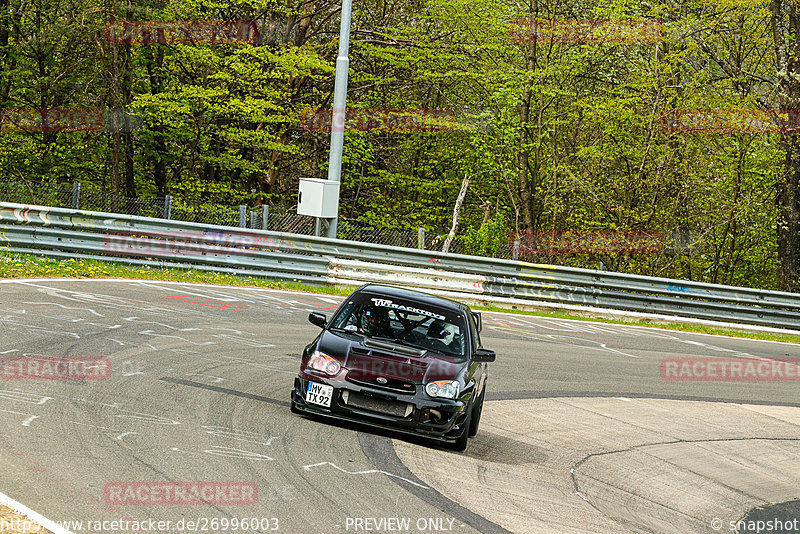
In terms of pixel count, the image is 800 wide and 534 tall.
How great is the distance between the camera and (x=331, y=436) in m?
8.21

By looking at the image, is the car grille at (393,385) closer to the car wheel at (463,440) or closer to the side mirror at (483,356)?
the car wheel at (463,440)

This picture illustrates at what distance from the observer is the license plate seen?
8.48 m

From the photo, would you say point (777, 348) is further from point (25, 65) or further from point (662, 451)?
point (25, 65)

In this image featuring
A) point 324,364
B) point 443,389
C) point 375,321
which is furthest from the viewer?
point 375,321

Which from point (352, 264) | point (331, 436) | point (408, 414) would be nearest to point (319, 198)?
point (352, 264)

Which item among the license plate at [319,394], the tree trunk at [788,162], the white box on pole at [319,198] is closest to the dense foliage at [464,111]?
the tree trunk at [788,162]

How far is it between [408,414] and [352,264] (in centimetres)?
1116

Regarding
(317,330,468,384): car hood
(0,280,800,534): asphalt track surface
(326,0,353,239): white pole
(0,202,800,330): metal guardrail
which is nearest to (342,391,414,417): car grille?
(317,330,468,384): car hood

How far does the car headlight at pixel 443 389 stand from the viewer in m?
8.44

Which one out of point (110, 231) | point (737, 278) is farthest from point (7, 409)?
point (737, 278)

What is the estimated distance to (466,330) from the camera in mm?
9539

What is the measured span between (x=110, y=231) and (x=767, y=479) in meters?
13.1

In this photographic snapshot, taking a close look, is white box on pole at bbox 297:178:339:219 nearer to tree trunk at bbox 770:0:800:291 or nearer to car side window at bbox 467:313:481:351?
car side window at bbox 467:313:481:351

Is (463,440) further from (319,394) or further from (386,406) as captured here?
(319,394)
